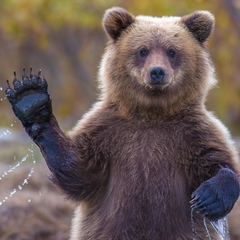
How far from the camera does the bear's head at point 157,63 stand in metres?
6.56

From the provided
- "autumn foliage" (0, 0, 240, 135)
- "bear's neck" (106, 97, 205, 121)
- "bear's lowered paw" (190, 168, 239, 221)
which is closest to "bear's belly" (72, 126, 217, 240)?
"bear's neck" (106, 97, 205, 121)

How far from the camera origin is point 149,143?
6.55 m

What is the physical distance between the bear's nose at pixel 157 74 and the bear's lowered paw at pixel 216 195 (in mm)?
812

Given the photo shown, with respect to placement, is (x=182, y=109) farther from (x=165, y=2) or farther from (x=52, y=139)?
(x=165, y=2)

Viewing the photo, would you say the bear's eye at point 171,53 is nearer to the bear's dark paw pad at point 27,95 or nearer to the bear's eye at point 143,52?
the bear's eye at point 143,52

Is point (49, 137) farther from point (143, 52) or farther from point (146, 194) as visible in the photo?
point (143, 52)

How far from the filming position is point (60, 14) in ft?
62.4

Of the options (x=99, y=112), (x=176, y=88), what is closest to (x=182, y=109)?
(x=176, y=88)

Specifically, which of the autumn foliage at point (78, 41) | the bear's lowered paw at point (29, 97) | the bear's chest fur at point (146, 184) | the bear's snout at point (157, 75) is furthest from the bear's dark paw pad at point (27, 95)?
the autumn foliage at point (78, 41)

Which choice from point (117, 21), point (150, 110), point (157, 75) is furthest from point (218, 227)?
point (117, 21)

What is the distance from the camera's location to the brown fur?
253 inches

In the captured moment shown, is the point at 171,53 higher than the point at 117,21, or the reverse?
the point at 117,21

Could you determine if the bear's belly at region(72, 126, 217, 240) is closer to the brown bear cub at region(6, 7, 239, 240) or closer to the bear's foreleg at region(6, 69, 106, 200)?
the brown bear cub at region(6, 7, 239, 240)

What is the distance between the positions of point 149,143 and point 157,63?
0.58 meters
